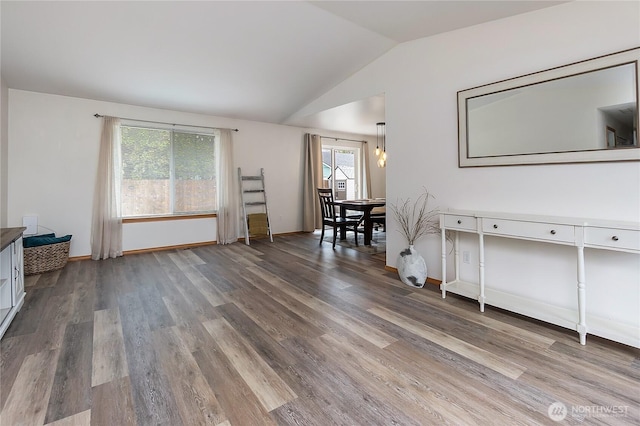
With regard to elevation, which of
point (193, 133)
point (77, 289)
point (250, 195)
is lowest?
point (77, 289)

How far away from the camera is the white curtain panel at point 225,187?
16.7 feet

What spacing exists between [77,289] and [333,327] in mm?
2655

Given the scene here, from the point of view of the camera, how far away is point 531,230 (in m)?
2.03

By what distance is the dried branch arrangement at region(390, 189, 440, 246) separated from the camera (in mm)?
2955

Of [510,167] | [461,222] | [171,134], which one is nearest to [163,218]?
[171,134]

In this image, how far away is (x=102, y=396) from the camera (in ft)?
4.55

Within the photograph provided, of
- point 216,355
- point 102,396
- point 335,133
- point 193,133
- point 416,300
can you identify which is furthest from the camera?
point 335,133

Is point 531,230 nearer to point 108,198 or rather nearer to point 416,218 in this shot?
point 416,218

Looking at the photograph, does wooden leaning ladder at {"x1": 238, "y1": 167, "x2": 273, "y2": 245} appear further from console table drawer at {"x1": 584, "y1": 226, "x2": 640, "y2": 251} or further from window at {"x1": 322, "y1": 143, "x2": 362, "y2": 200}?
console table drawer at {"x1": 584, "y1": 226, "x2": 640, "y2": 251}

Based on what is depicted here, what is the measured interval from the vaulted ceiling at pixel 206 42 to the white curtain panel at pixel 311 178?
1919 mm

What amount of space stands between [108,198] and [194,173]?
1.29 m

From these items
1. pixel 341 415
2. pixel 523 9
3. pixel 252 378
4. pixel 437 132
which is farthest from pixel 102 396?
pixel 523 9

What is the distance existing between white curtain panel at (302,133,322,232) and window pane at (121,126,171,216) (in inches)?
103

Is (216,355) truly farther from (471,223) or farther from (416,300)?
(471,223)
